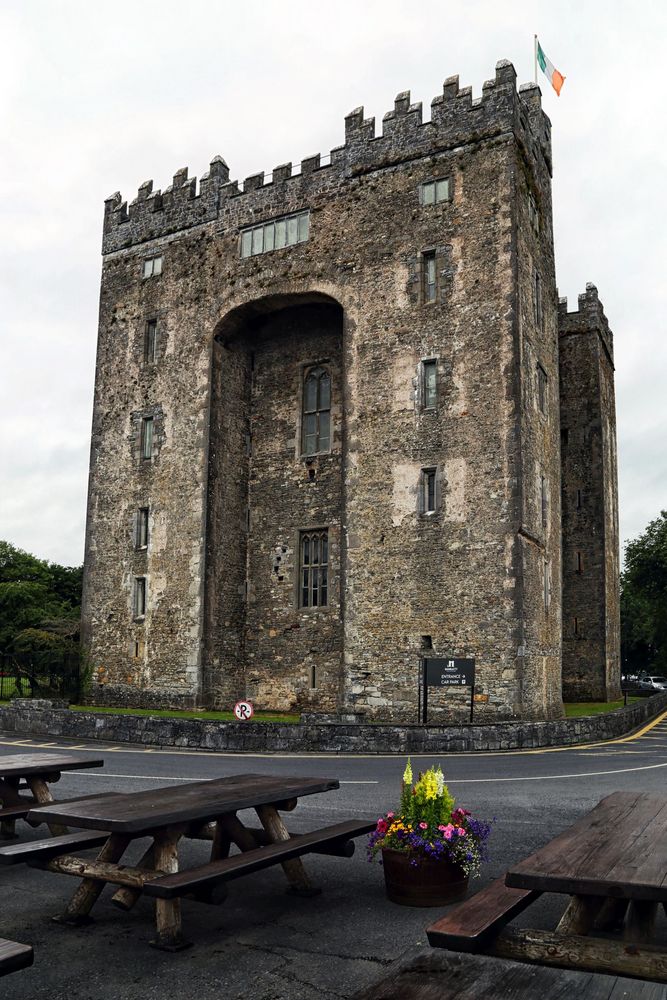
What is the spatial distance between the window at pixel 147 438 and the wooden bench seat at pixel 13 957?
85.8 ft

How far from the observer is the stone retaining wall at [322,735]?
17.6m

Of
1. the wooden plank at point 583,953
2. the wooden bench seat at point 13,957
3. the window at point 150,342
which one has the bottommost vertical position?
the wooden plank at point 583,953

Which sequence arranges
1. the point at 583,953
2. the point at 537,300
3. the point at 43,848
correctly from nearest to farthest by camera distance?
the point at 583,953 < the point at 43,848 < the point at 537,300

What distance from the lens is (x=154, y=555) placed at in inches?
1102

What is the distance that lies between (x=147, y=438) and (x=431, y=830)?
24913mm

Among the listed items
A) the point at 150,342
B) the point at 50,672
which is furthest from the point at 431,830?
the point at 150,342

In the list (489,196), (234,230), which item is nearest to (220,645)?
(234,230)

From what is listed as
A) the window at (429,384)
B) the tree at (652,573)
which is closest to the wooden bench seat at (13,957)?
the window at (429,384)

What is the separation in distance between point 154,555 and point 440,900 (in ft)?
75.9

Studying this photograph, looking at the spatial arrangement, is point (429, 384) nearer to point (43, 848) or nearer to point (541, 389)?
point (541, 389)

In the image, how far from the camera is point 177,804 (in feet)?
18.9

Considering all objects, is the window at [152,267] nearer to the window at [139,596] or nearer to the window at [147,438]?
the window at [147,438]

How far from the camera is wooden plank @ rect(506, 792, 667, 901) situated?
397cm

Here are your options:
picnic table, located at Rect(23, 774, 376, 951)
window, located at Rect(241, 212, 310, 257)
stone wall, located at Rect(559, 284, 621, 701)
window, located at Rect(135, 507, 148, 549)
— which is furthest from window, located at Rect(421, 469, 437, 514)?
picnic table, located at Rect(23, 774, 376, 951)
